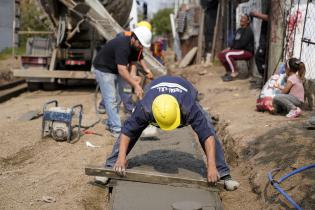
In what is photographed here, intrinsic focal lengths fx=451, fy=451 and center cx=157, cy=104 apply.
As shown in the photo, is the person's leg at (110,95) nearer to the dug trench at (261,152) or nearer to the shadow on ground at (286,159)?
the dug trench at (261,152)

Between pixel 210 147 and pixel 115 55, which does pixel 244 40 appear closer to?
pixel 115 55

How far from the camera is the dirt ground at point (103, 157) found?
452 centimetres

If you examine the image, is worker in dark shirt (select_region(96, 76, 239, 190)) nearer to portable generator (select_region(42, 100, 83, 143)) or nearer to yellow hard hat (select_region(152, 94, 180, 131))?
yellow hard hat (select_region(152, 94, 180, 131))

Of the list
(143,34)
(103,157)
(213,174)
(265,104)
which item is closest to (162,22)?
(265,104)

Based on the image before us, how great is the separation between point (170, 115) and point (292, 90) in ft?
13.2

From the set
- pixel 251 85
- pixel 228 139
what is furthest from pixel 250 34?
pixel 228 139

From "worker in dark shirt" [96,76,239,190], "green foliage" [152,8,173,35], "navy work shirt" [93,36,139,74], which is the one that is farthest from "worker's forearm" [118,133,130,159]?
"green foliage" [152,8,173,35]

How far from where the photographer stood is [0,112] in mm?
9633

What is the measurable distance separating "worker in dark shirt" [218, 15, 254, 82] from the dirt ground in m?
2.49

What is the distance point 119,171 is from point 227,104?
483cm

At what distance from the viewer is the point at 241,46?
11.5 meters

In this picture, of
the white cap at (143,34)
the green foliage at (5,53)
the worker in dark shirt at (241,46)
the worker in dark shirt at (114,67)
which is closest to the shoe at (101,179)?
the worker in dark shirt at (114,67)

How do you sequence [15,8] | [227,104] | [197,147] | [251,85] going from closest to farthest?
[197,147], [227,104], [251,85], [15,8]

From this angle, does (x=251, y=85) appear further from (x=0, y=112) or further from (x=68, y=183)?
(x=68, y=183)
